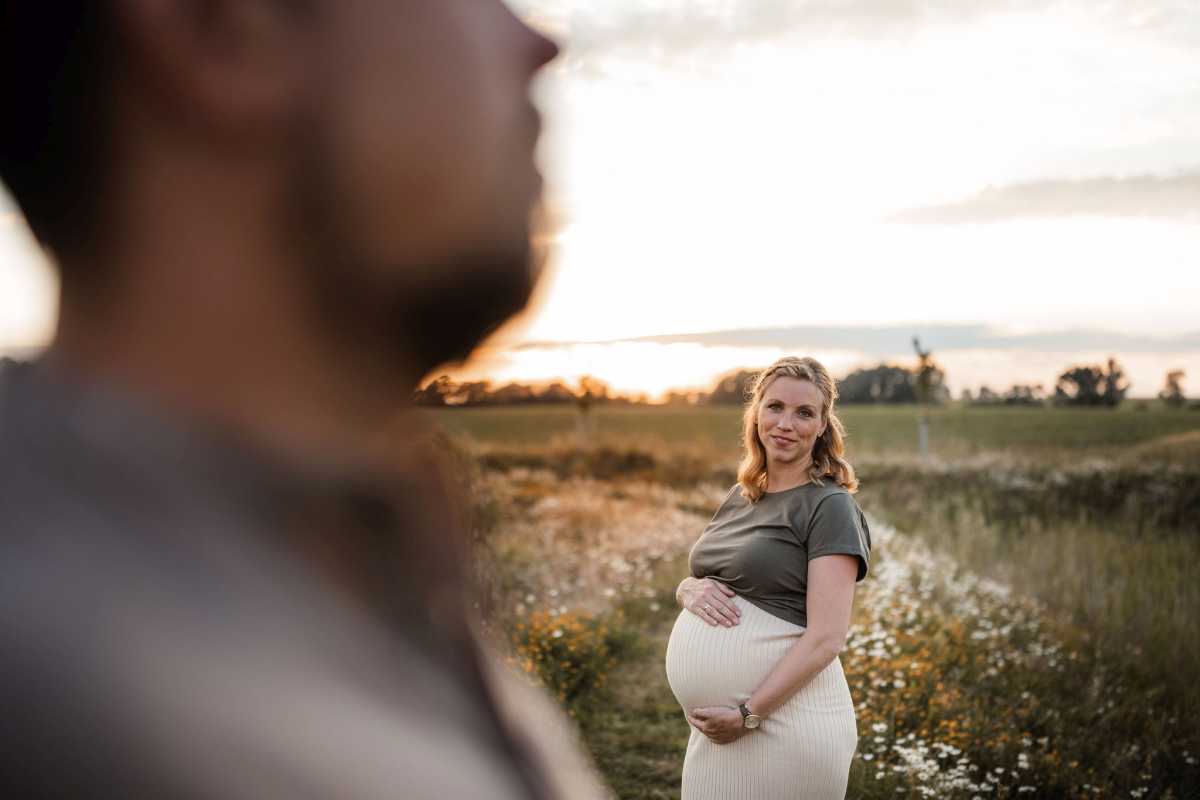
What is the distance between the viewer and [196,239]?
484 mm

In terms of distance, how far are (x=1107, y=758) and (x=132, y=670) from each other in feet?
20.7

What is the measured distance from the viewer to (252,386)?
0.48 meters

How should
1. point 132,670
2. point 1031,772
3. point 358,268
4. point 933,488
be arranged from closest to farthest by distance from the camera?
point 132,670 → point 358,268 → point 1031,772 → point 933,488

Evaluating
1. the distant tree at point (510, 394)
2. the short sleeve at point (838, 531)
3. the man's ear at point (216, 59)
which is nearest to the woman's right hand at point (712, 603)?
the short sleeve at point (838, 531)

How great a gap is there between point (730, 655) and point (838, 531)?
22.0 inches

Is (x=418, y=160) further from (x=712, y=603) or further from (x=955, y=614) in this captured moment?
(x=955, y=614)

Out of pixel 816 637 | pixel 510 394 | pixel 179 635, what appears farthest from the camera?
pixel 816 637

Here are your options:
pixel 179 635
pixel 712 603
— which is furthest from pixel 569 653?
pixel 179 635

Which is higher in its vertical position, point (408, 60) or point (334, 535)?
point (408, 60)

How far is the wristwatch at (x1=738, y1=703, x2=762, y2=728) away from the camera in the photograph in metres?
3.26

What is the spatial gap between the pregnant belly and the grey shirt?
9.68 ft

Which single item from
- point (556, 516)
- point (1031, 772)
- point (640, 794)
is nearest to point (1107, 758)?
point (1031, 772)

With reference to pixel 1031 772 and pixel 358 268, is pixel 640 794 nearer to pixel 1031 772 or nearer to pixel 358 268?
pixel 1031 772

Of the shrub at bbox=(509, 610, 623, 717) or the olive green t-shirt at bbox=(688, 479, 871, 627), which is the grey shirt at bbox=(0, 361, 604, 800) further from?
the shrub at bbox=(509, 610, 623, 717)
